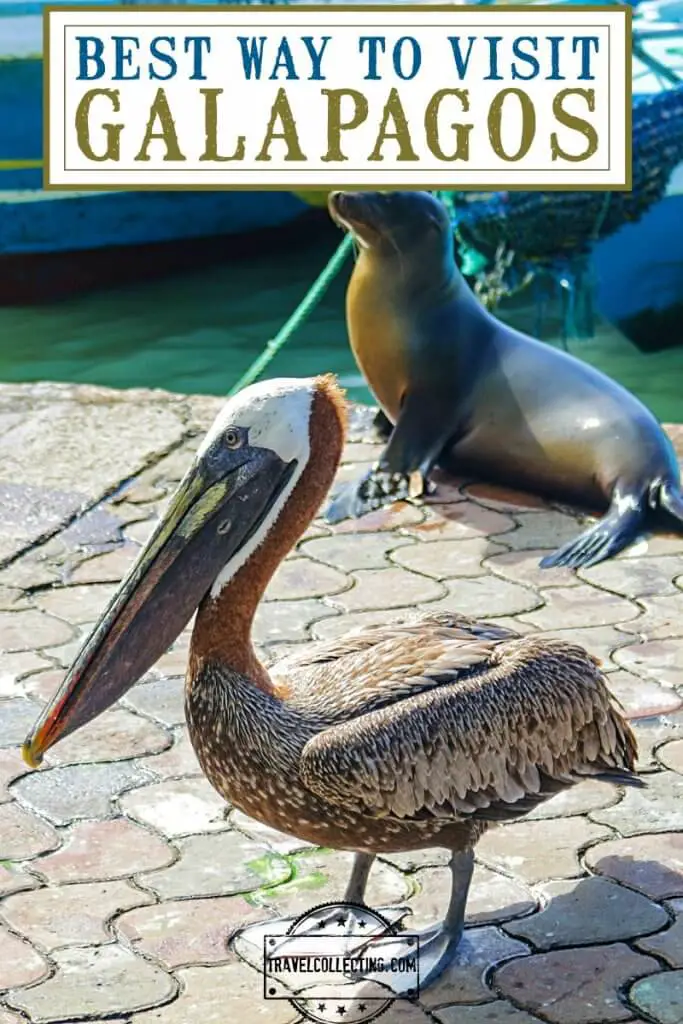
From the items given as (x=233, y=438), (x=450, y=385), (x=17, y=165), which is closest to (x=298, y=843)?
(x=233, y=438)

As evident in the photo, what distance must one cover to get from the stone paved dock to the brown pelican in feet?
1.04

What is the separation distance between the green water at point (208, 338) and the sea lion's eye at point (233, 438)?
21.3 ft

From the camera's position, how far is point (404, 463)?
24.2 ft

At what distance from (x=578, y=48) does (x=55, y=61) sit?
2674 millimetres

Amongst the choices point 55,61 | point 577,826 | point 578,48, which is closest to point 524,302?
point 578,48

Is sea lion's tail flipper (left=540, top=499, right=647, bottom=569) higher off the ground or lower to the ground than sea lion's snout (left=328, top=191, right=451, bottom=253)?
lower

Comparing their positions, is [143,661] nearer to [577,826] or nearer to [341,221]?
[577,826]

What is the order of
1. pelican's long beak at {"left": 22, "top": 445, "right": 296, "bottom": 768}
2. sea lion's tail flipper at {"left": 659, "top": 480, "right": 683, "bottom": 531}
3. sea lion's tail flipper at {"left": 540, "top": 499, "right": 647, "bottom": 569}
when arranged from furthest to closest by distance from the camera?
sea lion's tail flipper at {"left": 659, "top": 480, "right": 683, "bottom": 531} < sea lion's tail flipper at {"left": 540, "top": 499, "right": 647, "bottom": 569} < pelican's long beak at {"left": 22, "top": 445, "right": 296, "bottom": 768}

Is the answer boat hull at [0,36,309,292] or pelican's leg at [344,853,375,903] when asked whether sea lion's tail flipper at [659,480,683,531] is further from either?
boat hull at [0,36,309,292]

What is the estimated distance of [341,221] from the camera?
7.52 m

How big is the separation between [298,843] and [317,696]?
2.66ft

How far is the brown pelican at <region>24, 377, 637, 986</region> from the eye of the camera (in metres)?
3.85

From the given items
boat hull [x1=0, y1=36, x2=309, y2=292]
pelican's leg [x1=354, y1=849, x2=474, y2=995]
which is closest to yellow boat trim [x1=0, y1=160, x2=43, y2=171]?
boat hull [x1=0, y1=36, x2=309, y2=292]

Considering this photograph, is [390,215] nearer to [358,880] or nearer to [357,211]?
[357,211]
